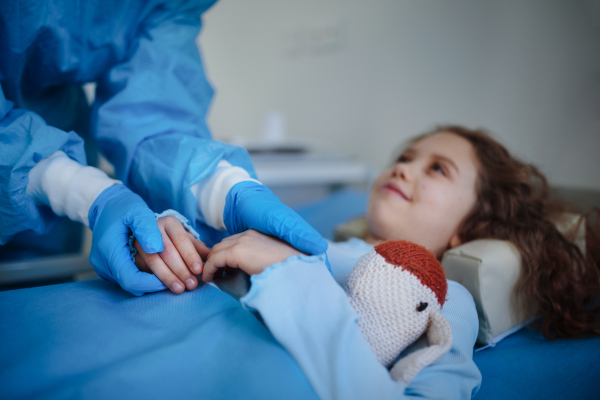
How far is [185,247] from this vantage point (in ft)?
1.77

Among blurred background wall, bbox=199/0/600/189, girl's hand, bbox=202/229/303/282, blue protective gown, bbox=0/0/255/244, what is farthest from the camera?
blurred background wall, bbox=199/0/600/189

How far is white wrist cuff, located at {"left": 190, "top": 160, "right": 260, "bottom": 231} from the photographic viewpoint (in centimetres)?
63

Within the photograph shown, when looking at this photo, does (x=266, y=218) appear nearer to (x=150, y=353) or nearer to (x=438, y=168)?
(x=150, y=353)

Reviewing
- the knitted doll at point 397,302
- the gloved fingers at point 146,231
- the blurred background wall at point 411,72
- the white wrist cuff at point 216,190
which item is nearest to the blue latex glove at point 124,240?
the gloved fingers at point 146,231

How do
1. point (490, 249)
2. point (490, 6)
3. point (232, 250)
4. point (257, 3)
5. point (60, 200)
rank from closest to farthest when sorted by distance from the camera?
point (232, 250) → point (60, 200) → point (490, 249) → point (490, 6) → point (257, 3)

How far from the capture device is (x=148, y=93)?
2.52 feet

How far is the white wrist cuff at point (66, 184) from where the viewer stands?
62cm

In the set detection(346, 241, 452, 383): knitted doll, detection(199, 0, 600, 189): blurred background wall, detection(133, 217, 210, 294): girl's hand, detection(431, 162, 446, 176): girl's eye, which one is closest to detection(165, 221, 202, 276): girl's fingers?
detection(133, 217, 210, 294): girl's hand

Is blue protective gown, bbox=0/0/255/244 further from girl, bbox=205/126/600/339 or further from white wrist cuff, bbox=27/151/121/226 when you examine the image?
girl, bbox=205/126/600/339

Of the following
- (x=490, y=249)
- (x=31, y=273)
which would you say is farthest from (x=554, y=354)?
(x=31, y=273)

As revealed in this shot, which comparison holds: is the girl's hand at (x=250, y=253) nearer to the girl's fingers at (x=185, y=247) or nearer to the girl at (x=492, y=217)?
the girl's fingers at (x=185, y=247)

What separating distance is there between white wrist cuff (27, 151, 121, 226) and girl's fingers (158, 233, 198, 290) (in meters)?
0.20

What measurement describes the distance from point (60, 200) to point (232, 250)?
0.38 m

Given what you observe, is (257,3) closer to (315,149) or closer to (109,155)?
(315,149)
